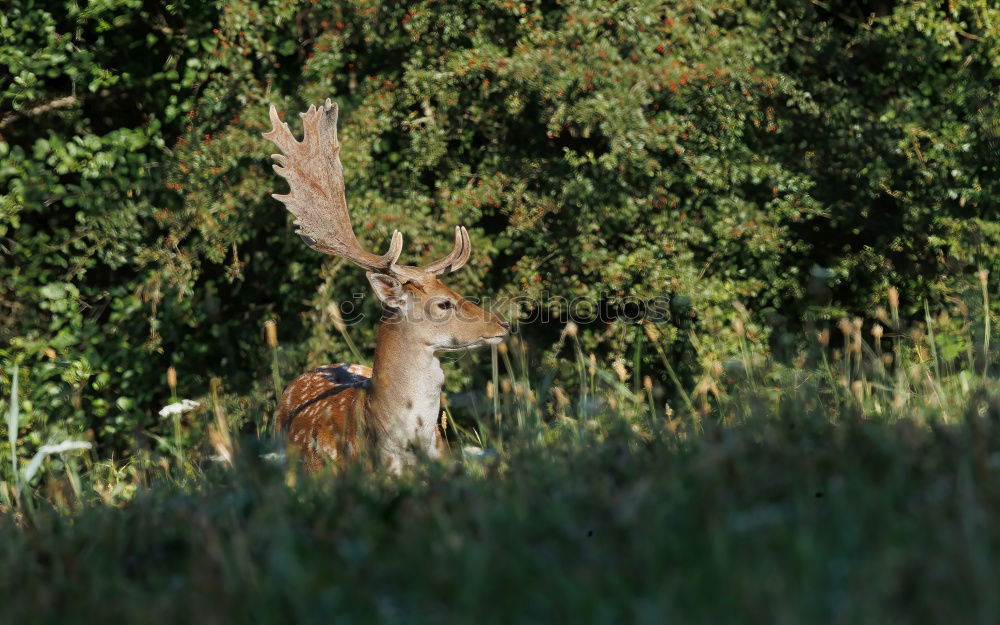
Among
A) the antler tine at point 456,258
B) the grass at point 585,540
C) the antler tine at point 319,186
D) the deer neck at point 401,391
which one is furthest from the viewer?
the antler tine at point 319,186

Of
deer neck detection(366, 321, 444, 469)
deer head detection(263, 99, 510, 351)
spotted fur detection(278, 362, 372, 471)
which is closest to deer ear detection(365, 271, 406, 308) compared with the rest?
deer head detection(263, 99, 510, 351)

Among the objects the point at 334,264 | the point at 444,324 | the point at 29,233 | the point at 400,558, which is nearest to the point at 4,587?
the point at 400,558

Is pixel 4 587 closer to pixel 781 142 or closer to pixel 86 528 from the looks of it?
pixel 86 528

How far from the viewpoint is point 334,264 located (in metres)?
9.62

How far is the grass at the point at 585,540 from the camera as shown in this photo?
7.26 ft

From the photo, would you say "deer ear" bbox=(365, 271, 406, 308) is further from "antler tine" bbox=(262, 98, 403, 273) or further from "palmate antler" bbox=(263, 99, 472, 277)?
"antler tine" bbox=(262, 98, 403, 273)

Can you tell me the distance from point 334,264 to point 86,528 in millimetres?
6480

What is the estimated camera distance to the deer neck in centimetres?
548

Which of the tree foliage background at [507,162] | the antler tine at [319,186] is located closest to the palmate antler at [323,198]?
the antler tine at [319,186]

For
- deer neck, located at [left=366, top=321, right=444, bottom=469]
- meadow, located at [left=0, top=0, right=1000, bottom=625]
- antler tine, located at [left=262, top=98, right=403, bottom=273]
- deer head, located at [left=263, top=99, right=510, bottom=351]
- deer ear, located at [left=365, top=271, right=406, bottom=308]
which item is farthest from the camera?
meadow, located at [left=0, top=0, right=1000, bottom=625]

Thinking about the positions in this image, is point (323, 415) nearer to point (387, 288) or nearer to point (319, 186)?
point (387, 288)

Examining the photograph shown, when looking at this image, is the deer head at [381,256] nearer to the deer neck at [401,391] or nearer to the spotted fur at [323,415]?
the deer neck at [401,391]

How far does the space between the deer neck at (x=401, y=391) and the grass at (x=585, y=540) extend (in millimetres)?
1888

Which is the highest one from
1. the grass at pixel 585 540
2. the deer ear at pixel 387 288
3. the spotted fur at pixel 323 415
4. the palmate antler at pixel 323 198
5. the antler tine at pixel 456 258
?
the palmate antler at pixel 323 198
